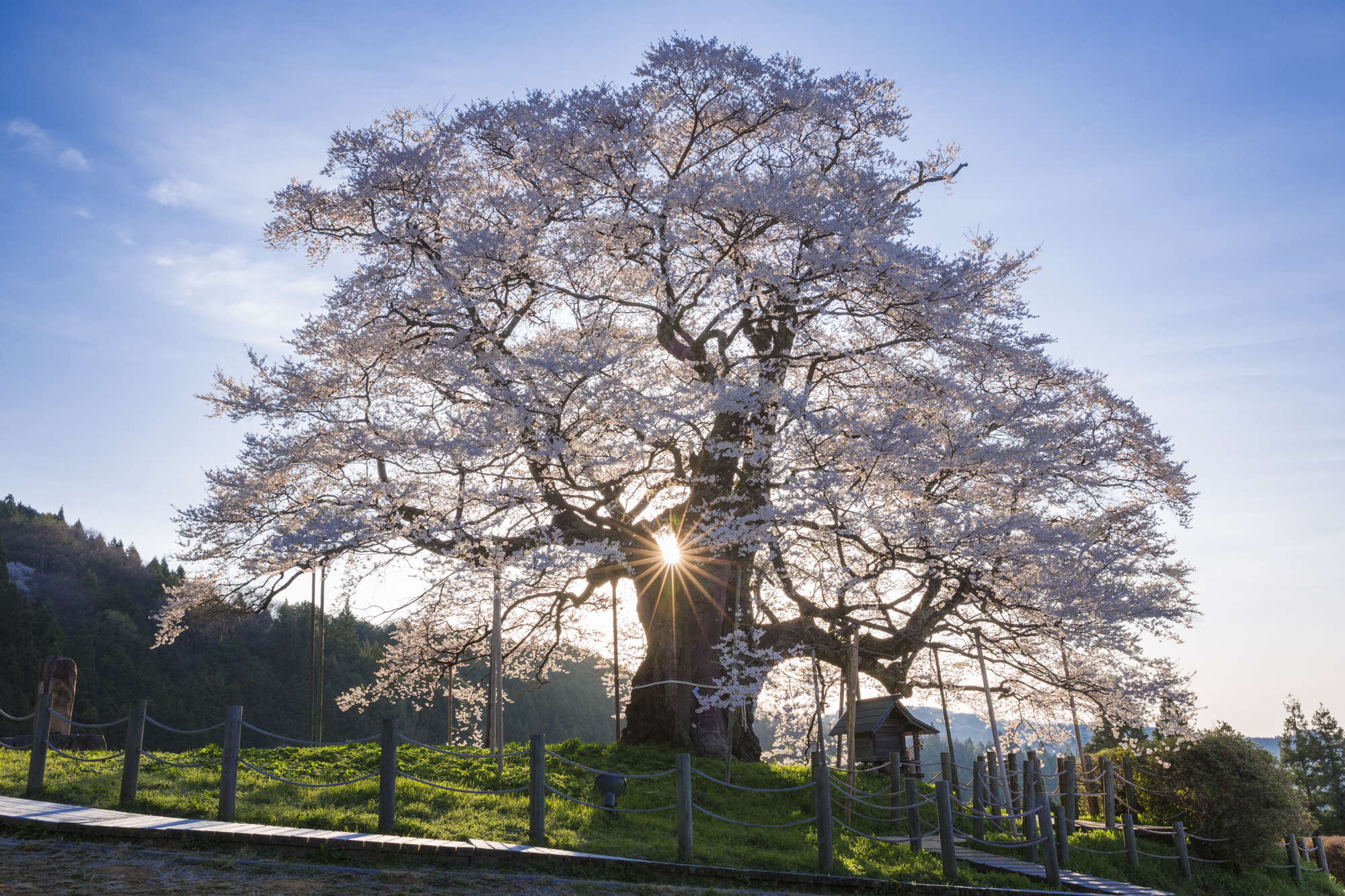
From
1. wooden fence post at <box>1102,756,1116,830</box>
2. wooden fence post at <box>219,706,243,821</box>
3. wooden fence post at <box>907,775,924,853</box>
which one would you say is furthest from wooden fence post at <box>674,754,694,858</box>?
wooden fence post at <box>1102,756,1116,830</box>

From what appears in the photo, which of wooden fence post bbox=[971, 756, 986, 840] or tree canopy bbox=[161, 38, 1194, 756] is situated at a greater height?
tree canopy bbox=[161, 38, 1194, 756]

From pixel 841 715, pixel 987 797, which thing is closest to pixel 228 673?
pixel 841 715

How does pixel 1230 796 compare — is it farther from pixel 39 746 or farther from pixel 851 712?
pixel 39 746

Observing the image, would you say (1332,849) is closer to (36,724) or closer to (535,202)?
(535,202)

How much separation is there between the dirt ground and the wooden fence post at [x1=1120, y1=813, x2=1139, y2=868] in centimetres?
981

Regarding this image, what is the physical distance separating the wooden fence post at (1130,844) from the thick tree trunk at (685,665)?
6446 mm

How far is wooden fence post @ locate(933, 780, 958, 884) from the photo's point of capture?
985 centimetres

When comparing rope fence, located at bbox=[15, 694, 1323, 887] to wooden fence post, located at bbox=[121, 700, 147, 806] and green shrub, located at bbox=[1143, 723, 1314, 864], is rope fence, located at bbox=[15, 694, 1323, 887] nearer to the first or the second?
wooden fence post, located at bbox=[121, 700, 147, 806]

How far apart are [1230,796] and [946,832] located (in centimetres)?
837

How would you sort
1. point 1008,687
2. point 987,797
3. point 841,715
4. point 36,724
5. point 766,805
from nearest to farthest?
point 36,724, point 766,805, point 987,797, point 1008,687, point 841,715

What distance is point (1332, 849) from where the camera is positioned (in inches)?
1061

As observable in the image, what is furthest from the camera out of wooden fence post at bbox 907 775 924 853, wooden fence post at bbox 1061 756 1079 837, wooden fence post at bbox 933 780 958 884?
wooden fence post at bbox 1061 756 1079 837

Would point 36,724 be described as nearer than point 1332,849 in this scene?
Yes

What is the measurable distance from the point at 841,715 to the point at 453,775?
31.7 ft
